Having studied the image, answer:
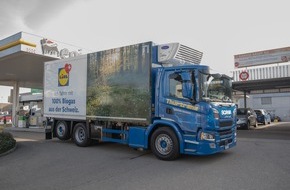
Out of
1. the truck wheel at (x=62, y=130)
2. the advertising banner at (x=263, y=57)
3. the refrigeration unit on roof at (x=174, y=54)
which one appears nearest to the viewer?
the refrigeration unit on roof at (x=174, y=54)

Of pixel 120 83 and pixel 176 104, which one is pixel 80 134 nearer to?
pixel 120 83

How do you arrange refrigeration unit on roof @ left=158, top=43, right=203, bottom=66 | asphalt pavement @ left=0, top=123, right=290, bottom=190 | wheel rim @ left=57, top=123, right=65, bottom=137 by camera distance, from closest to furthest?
asphalt pavement @ left=0, top=123, right=290, bottom=190, refrigeration unit on roof @ left=158, top=43, right=203, bottom=66, wheel rim @ left=57, top=123, right=65, bottom=137

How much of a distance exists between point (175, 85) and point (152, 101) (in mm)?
976

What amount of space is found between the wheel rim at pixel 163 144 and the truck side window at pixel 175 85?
50.2 inches

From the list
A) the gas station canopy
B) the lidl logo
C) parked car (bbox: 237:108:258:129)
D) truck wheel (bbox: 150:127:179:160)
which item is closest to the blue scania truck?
truck wheel (bbox: 150:127:179:160)

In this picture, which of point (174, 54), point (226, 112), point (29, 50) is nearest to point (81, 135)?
point (174, 54)

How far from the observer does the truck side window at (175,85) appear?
753cm


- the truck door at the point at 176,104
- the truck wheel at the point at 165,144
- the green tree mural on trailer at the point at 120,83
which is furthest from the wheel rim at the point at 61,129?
the truck door at the point at 176,104

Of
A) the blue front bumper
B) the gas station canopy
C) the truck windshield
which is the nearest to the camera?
the blue front bumper

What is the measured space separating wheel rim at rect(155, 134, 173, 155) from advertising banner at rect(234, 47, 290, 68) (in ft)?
66.5

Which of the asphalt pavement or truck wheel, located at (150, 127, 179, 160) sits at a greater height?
truck wheel, located at (150, 127, 179, 160)

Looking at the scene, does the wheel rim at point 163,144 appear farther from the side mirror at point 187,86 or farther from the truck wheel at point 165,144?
the side mirror at point 187,86

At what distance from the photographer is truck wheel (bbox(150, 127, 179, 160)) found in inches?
296

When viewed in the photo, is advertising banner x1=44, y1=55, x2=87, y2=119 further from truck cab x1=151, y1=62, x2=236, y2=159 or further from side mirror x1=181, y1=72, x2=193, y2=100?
A: side mirror x1=181, y1=72, x2=193, y2=100
